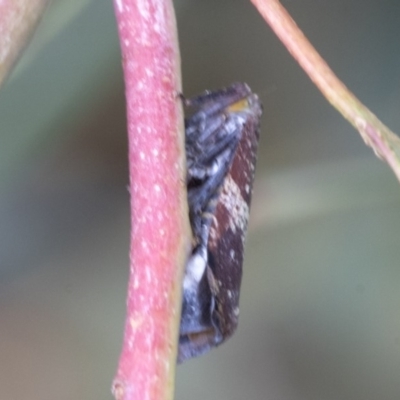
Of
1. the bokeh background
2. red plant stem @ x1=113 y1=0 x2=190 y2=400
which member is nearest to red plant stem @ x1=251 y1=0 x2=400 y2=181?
red plant stem @ x1=113 y1=0 x2=190 y2=400

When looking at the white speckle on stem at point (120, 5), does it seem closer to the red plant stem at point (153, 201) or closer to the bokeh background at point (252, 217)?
the red plant stem at point (153, 201)

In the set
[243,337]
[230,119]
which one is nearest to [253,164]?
[230,119]

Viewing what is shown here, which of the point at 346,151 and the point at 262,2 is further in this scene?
the point at 346,151

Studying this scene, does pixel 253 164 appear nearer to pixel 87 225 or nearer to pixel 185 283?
pixel 185 283

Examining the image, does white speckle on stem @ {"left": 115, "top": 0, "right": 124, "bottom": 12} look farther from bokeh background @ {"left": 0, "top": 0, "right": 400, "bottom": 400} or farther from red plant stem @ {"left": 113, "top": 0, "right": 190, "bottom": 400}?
bokeh background @ {"left": 0, "top": 0, "right": 400, "bottom": 400}

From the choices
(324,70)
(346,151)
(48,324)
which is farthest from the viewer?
(346,151)
